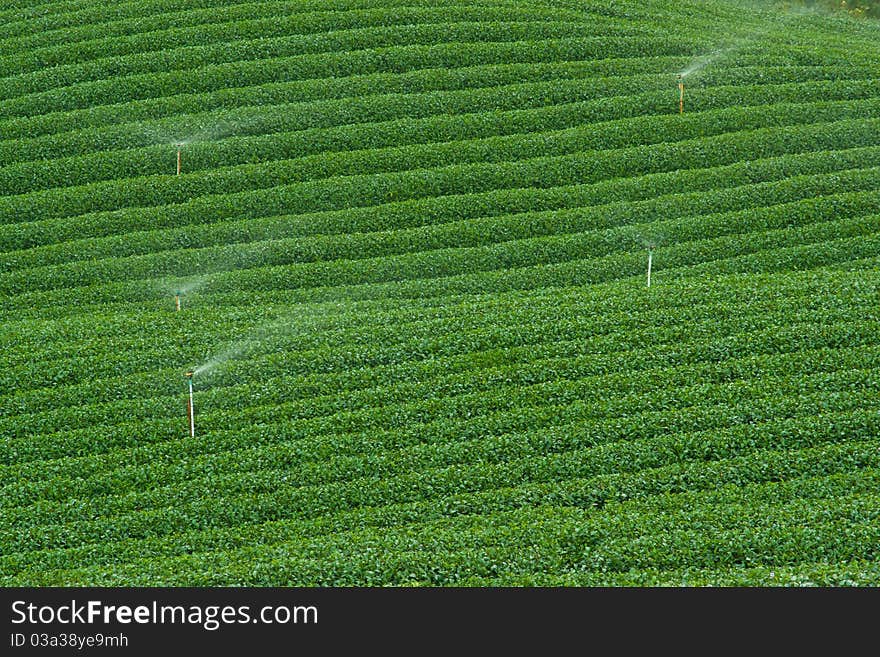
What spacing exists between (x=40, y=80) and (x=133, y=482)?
22108mm

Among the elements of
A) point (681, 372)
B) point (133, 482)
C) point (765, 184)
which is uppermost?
point (765, 184)

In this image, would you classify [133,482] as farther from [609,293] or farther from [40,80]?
[40,80]

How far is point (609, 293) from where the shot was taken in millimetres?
26328

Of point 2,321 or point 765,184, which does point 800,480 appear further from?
point 2,321

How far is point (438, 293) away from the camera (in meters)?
27.6

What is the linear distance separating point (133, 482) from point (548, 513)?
8676 millimetres

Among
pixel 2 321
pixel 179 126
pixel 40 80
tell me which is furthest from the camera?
pixel 40 80

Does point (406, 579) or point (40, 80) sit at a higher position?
point (40, 80)

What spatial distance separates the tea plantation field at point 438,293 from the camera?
1903 cm

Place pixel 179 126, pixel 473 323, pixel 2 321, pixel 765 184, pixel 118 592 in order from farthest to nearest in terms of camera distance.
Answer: pixel 179 126 → pixel 765 184 → pixel 2 321 → pixel 473 323 → pixel 118 592

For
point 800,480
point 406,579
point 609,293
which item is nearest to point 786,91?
point 609,293

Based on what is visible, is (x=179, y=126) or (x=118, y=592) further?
(x=179, y=126)

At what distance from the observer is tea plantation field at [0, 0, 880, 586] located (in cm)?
1903

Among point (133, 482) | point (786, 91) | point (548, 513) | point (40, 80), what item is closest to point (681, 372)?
point (548, 513)
